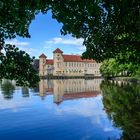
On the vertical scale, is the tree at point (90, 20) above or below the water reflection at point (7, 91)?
above

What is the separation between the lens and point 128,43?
630 inches

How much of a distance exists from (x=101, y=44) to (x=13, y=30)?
436cm

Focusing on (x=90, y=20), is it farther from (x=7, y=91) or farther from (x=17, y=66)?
(x=7, y=91)

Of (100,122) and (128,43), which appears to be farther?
(100,122)

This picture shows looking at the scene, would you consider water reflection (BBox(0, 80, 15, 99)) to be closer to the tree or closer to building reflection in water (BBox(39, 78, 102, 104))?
building reflection in water (BBox(39, 78, 102, 104))

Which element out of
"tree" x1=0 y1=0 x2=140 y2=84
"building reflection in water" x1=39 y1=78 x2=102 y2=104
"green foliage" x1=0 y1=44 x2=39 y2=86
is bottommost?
"building reflection in water" x1=39 y1=78 x2=102 y2=104

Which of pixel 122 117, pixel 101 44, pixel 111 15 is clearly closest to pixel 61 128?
pixel 122 117

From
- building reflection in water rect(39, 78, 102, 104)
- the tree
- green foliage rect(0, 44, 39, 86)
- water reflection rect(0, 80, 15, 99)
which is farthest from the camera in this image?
water reflection rect(0, 80, 15, 99)

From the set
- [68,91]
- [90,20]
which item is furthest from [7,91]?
[90,20]

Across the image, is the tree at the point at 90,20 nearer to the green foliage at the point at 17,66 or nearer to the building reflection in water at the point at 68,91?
the green foliage at the point at 17,66

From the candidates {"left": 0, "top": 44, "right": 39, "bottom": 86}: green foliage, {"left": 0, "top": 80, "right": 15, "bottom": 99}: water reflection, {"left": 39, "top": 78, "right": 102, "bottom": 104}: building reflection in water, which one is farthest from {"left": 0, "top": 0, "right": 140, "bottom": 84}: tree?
{"left": 0, "top": 80, "right": 15, "bottom": 99}: water reflection

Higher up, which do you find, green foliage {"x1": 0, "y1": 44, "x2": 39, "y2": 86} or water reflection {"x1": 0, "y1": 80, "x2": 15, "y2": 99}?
green foliage {"x1": 0, "y1": 44, "x2": 39, "y2": 86}

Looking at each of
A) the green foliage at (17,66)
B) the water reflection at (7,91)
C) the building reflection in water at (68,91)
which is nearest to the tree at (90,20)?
the green foliage at (17,66)

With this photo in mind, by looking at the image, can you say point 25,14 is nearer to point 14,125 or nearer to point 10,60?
point 10,60
